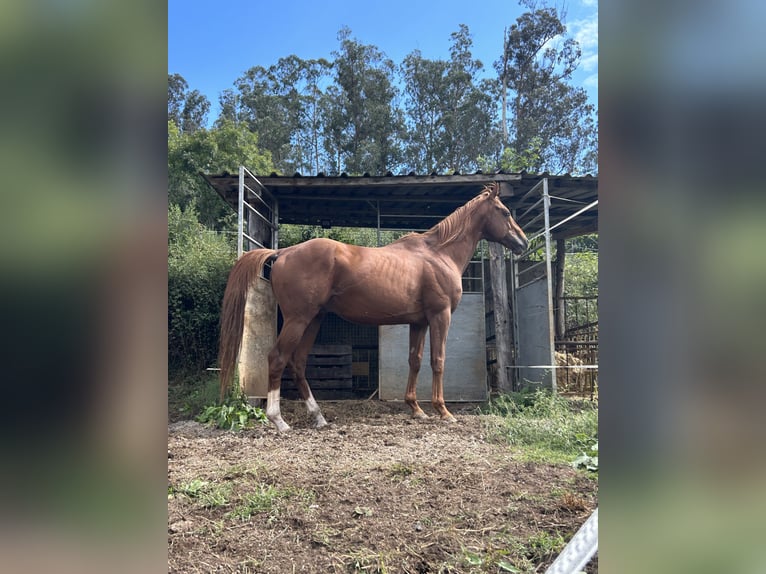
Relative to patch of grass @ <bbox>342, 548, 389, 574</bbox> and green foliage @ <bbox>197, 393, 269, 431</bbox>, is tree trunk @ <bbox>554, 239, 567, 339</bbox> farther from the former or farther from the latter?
patch of grass @ <bbox>342, 548, 389, 574</bbox>

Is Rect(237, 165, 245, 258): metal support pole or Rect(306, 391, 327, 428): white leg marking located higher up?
Rect(237, 165, 245, 258): metal support pole

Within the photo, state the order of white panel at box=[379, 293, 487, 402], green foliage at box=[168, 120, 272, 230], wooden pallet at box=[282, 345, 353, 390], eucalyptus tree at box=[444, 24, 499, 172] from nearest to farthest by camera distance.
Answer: white panel at box=[379, 293, 487, 402] < wooden pallet at box=[282, 345, 353, 390] < green foliage at box=[168, 120, 272, 230] < eucalyptus tree at box=[444, 24, 499, 172]

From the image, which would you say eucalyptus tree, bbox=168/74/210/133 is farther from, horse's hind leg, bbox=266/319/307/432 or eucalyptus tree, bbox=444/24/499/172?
horse's hind leg, bbox=266/319/307/432

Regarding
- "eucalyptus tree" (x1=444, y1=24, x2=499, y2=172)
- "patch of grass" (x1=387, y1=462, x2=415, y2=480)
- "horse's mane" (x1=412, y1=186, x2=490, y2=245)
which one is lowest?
"patch of grass" (x1=387, y1=462, x2=415, y2=480)

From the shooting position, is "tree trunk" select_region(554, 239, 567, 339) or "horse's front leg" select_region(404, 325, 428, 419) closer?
"horse's front leg" select_region(404, 325, 428, 419)

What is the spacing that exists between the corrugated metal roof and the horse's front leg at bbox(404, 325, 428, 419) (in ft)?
7.53

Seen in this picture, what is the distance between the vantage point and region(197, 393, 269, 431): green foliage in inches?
178

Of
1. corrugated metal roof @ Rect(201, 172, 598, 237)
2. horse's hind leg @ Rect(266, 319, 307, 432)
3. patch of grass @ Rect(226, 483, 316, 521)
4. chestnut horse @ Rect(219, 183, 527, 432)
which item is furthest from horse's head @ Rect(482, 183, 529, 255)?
patch of grass @ Rect(226, 483, 316, 521)

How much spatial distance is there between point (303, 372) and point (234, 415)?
84 centimetres

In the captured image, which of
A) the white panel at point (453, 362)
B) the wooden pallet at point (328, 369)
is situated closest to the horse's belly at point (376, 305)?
the white panel at point (453, 362)

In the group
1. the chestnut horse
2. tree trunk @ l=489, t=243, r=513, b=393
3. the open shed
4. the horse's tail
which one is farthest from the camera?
tree trunk @ l=489, t=243, r=513, b=393

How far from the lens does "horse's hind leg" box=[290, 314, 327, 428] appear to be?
4902 mm

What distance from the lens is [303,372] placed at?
513 centimetres
